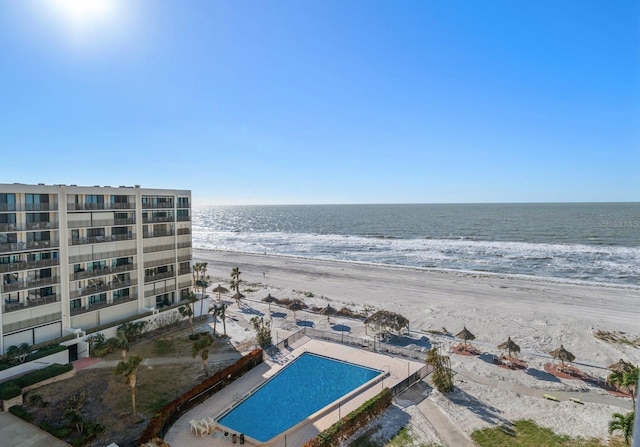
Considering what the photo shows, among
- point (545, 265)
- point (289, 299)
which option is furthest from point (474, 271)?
point (289, 299)

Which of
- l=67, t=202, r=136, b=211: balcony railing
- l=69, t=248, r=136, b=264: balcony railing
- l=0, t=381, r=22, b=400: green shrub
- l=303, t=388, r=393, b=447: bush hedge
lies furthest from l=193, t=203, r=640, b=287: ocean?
l=0, t=381, r=22, b=400: green shrub

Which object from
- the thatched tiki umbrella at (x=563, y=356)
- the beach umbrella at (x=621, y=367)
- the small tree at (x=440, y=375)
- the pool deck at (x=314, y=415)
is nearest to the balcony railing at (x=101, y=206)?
the pool deck at (x=314, y=415)

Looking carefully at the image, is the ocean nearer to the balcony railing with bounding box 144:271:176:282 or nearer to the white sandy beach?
the white sandy beach

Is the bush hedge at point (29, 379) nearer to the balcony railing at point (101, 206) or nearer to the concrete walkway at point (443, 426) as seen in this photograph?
the balcony railing at point (101, 206)

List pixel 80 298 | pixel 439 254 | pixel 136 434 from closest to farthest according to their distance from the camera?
pixel 136 434 < pixel 80 298 < pixel 439 254

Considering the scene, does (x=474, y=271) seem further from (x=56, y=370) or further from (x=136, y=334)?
(x=56, y=370)

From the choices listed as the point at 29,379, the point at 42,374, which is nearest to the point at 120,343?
the point at 42,374

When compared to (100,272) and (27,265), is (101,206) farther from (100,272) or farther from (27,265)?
(27,265)
